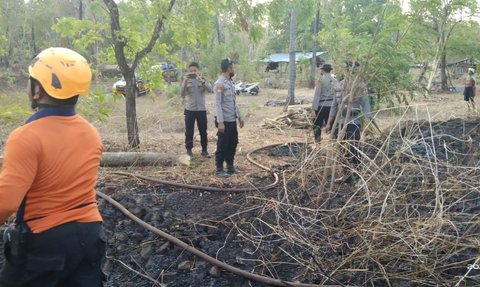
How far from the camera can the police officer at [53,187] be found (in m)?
1.96

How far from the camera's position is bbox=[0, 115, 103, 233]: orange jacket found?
1.83 meters

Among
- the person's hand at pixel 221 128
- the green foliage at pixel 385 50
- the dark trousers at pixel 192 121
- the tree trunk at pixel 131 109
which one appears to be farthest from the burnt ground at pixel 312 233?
the tree trunk at pixel 131 109

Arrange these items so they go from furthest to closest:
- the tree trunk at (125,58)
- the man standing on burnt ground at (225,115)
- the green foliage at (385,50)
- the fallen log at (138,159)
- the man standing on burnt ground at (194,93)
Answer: the man standing on burnt ground at (194,93)
the tree trunk at (125,58)
the fallen log at (138,159)
the man standing on burnt ground at (225,115)
the green foliage at (385,50)

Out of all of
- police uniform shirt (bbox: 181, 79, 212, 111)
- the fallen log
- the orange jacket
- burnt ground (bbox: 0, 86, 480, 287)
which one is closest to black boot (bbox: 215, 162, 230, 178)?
the fallen log

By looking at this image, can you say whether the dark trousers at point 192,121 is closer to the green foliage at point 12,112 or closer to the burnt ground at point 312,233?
the burnt ground at point 312,233

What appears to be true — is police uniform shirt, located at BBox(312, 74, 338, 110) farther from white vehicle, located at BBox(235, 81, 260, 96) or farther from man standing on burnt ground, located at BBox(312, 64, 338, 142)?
white vehicle, located at BBox(235, 81, 260, 96)

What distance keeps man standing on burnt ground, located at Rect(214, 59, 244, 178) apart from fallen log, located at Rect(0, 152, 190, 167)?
0.81 metres

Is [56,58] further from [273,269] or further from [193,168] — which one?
[193,168]

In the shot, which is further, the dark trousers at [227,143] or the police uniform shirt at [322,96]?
the police uniform shirt at [322,96]

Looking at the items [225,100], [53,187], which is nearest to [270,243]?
[53,187]

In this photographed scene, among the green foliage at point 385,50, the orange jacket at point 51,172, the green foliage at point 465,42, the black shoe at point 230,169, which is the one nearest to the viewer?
the orange jacket at point 51,172

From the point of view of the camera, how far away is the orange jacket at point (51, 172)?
183cm

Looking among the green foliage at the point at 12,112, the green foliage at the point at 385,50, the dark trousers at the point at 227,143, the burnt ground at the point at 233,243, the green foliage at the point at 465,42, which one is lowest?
the burnt ground at the point at 233,243

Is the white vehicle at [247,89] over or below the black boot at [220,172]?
over
